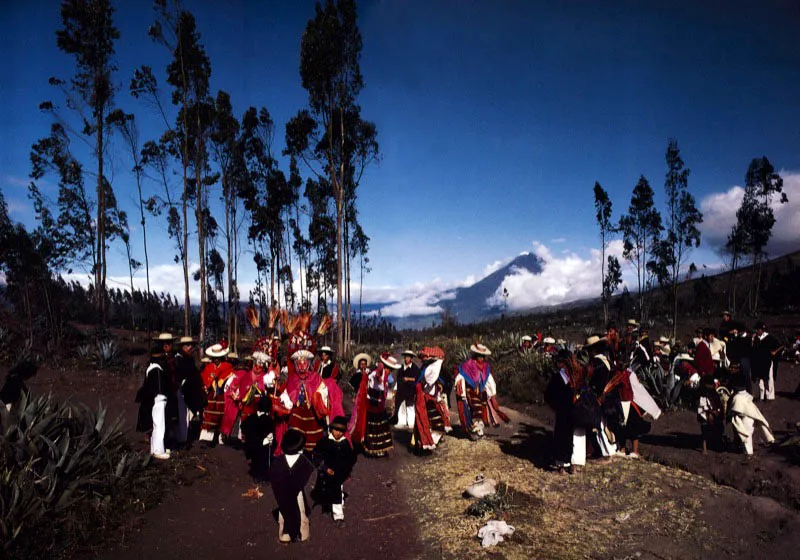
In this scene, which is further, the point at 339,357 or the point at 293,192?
the point at 293,192

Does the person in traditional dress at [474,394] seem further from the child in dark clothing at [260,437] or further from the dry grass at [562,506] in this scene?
the child in dark clothing at [260,437]

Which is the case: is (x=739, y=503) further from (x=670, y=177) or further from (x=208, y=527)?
(x=670, y=177)

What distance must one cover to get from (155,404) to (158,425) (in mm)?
375

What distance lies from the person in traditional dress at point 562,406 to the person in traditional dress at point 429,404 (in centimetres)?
252

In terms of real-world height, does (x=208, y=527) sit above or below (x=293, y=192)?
below

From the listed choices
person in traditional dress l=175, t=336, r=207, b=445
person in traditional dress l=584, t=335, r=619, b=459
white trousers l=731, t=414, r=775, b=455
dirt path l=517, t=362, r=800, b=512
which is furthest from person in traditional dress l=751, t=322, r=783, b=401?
person in traditional dress l=175, t=336, r=207, b=445

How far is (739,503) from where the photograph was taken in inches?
233

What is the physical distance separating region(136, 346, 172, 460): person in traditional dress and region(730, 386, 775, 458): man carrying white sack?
10174 millimetres

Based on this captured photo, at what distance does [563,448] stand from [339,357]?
43.9ft

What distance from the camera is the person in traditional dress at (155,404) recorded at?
7.68 m

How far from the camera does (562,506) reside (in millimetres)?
6168

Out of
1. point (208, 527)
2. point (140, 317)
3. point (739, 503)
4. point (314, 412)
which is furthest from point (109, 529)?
point (140, 317)

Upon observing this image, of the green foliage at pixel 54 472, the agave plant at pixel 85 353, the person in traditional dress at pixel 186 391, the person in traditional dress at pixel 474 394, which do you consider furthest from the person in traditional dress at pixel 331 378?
the agave plant at pixel 85 353

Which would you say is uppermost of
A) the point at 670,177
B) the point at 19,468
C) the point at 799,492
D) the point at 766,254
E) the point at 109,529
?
the point at 670,177
